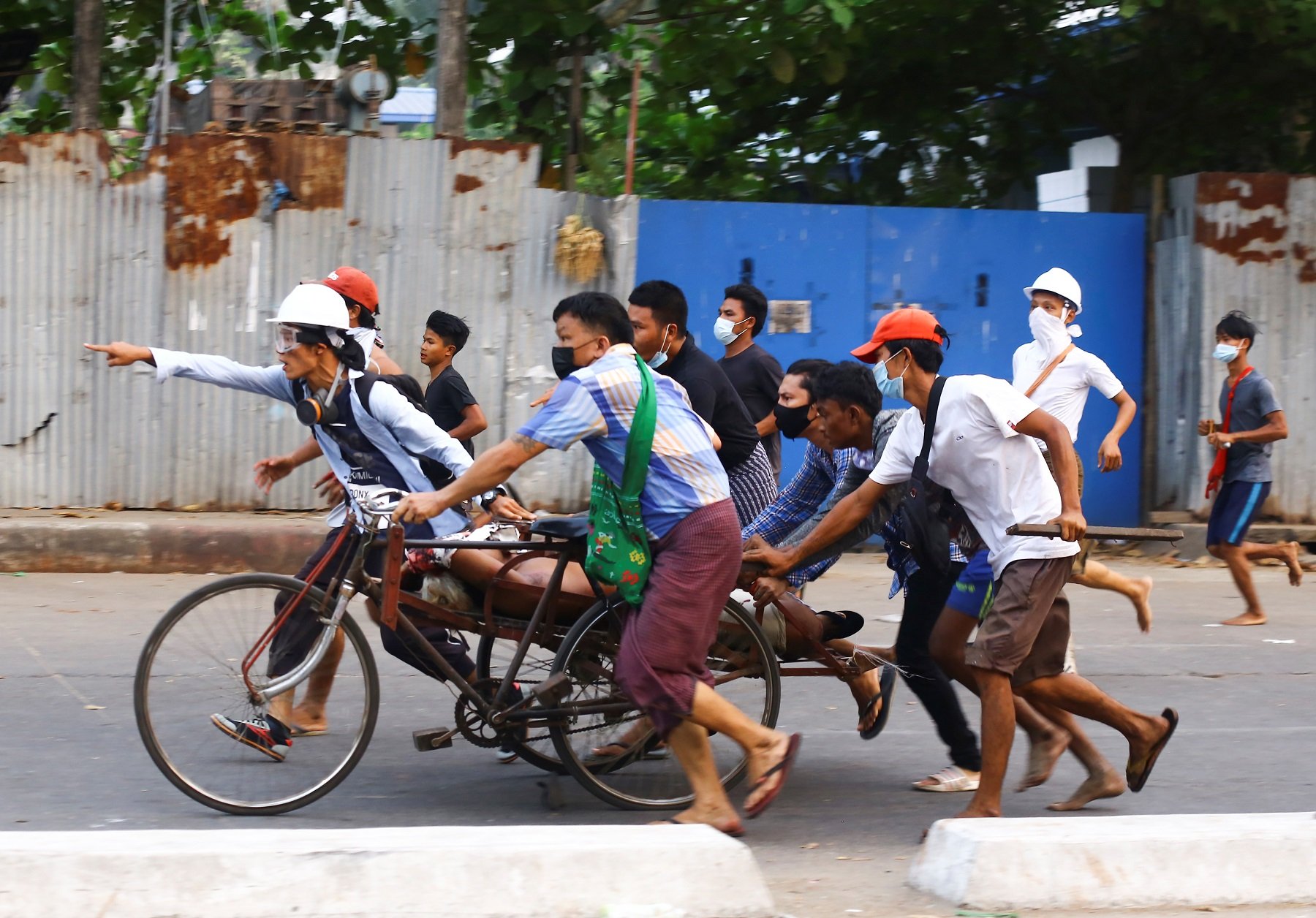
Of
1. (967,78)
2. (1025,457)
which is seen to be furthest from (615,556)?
(967,78)

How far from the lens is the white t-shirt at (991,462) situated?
4652mm

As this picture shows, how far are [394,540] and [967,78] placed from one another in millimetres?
9657

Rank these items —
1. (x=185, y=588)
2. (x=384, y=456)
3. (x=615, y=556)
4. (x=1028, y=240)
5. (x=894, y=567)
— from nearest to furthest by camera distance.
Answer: (x=615, y=556) → (x=384, y=456) → (x=894, y=567) → (x=185, y=588) → (x=1028, y=240)

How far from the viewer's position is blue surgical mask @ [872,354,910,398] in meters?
4.79

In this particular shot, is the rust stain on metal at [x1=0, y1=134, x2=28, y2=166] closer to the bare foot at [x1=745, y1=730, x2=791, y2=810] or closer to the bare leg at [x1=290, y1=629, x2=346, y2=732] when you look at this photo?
the bare leg at [x1=290, y1=629, x2=346, y2=732]

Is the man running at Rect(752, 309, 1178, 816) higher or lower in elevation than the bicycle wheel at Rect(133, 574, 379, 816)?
higher

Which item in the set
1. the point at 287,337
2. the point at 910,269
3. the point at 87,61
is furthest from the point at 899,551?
the point at 87,61

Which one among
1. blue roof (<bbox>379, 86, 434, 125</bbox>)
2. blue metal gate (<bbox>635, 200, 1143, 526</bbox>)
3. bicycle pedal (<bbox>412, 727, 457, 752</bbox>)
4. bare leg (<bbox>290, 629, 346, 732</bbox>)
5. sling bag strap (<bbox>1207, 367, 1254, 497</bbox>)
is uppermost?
blue roof (<bbox>379, 86, 434, 125</bbox>)

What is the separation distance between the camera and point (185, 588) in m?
8.90

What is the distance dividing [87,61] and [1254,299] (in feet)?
28.3

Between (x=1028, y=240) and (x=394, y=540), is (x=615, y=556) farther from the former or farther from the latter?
(x=1028, y=240)

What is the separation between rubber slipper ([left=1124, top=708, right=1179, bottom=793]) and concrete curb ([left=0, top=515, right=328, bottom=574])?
5.65 m

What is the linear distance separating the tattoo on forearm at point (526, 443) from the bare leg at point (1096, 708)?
5.91 ft

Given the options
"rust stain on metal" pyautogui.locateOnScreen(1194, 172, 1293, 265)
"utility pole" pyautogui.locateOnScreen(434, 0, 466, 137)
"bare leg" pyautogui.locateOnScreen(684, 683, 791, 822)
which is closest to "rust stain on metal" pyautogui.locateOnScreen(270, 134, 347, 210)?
"utility pole" pyautogui.locateOnScreen(434, 0, 466, 137)
